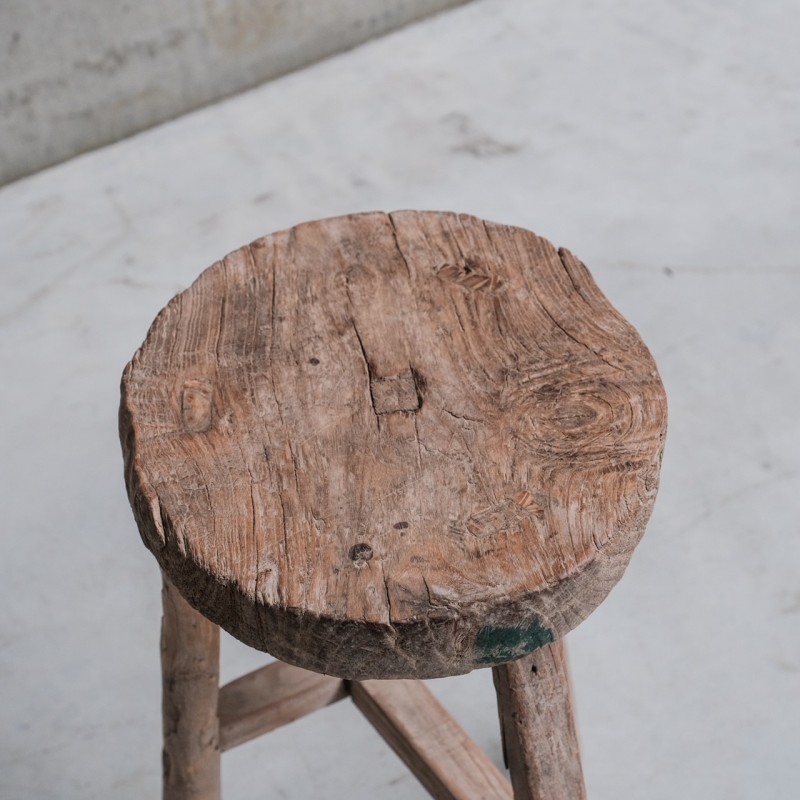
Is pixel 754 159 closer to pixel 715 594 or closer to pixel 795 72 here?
pixel 795 72

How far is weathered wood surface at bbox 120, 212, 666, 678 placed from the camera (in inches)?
35.7

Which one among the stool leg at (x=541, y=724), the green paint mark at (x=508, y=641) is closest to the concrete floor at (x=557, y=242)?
A: the stool leg at (x=541, y=724)

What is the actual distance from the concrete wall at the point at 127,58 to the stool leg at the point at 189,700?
1.97 metres

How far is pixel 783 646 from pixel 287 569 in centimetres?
110

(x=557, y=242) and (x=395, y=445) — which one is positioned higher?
(x=395, y=445)

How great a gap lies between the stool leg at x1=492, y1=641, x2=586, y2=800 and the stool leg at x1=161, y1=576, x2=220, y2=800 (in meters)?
0.34

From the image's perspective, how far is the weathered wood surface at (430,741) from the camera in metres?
1.33

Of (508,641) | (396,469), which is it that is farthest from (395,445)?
(508,641)

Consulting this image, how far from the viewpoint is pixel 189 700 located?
4.17 ft

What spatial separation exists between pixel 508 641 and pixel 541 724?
8.6 inches

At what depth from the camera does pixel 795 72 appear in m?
3.13

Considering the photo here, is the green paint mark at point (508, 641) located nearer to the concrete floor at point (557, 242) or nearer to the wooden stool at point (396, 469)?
the wooden stool at point (396, 469)

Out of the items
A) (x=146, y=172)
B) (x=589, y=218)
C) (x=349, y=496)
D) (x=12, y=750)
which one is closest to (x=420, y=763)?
(x=349, y=496)

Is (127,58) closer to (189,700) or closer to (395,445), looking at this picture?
(189,700)
